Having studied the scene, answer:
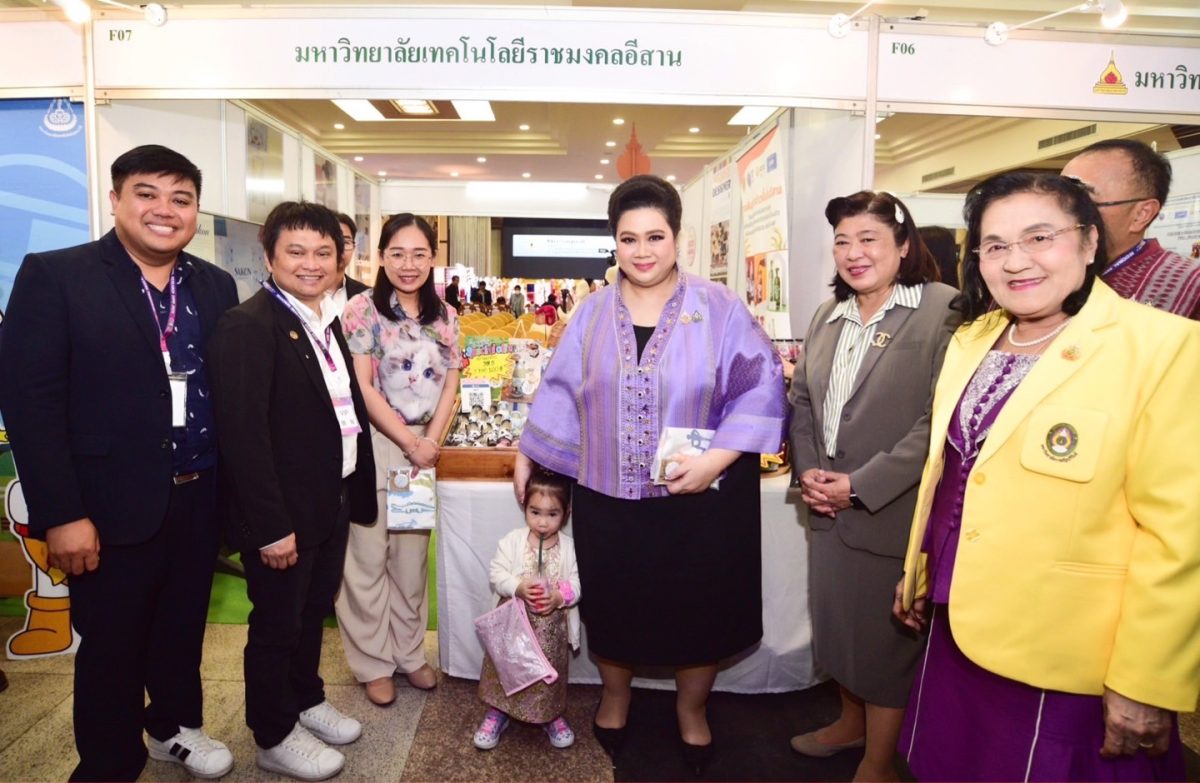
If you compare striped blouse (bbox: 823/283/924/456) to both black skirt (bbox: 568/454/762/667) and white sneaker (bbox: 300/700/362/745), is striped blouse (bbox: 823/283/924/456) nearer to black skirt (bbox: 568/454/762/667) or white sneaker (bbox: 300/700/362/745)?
black skirt (bbox: 568/454/762/667)

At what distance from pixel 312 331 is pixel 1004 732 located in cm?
192

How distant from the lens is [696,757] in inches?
86.2

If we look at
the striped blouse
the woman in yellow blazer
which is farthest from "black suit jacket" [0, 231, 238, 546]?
the woman in yellow blazer

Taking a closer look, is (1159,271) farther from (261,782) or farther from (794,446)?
(261,782)

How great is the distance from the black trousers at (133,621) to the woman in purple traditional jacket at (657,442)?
0.97m

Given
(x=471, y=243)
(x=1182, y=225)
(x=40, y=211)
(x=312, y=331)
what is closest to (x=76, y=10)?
(x=40, y=211)

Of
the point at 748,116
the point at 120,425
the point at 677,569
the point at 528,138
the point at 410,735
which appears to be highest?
the point at 528,138

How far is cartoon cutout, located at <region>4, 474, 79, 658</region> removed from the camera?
280 centimetres

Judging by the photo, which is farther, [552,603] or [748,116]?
[748,116]

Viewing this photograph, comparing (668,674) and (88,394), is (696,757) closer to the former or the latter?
(668,674)

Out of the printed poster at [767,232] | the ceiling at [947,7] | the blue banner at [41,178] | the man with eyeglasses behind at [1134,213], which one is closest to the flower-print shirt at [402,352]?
Result: the blue banner at [41,178]

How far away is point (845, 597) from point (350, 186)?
6.97 meters

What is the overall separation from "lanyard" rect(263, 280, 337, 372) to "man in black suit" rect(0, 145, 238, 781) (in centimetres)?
17

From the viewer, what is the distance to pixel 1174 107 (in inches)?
111
